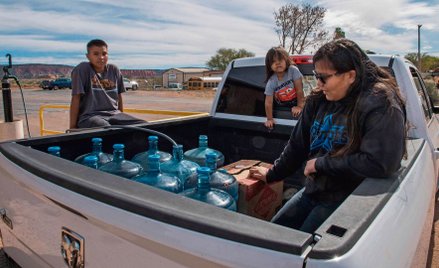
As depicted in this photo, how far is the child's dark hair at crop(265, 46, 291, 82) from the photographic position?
11.6 ft

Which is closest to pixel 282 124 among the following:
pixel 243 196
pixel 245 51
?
pixel 243 196

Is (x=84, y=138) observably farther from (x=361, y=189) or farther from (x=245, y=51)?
(x=245, y=51)

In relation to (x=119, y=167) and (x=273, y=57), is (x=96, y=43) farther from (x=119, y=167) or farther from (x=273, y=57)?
(x=119, y=167)

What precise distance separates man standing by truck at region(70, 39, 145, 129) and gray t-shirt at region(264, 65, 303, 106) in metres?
1.57

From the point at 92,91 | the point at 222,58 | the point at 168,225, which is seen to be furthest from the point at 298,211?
the point at 222,58

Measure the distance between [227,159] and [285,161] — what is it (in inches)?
49.6

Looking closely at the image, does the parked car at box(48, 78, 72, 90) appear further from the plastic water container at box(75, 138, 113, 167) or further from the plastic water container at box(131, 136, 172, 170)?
the plastic water container at box(75, 138, 113, 167)

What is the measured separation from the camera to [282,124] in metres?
3.40

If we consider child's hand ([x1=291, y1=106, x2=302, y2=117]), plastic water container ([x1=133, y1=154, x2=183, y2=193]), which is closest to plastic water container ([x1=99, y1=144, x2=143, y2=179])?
plastic water container ([x1=133, y1=154, x2=183, y2=193])

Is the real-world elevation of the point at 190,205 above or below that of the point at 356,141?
below

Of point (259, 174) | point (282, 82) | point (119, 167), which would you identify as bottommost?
point (259, 174)

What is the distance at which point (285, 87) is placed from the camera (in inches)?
142

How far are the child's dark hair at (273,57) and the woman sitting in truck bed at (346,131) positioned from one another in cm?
135

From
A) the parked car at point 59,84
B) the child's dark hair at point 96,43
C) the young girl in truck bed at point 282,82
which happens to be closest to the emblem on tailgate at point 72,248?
the young girl in truck bed at point 282,82
